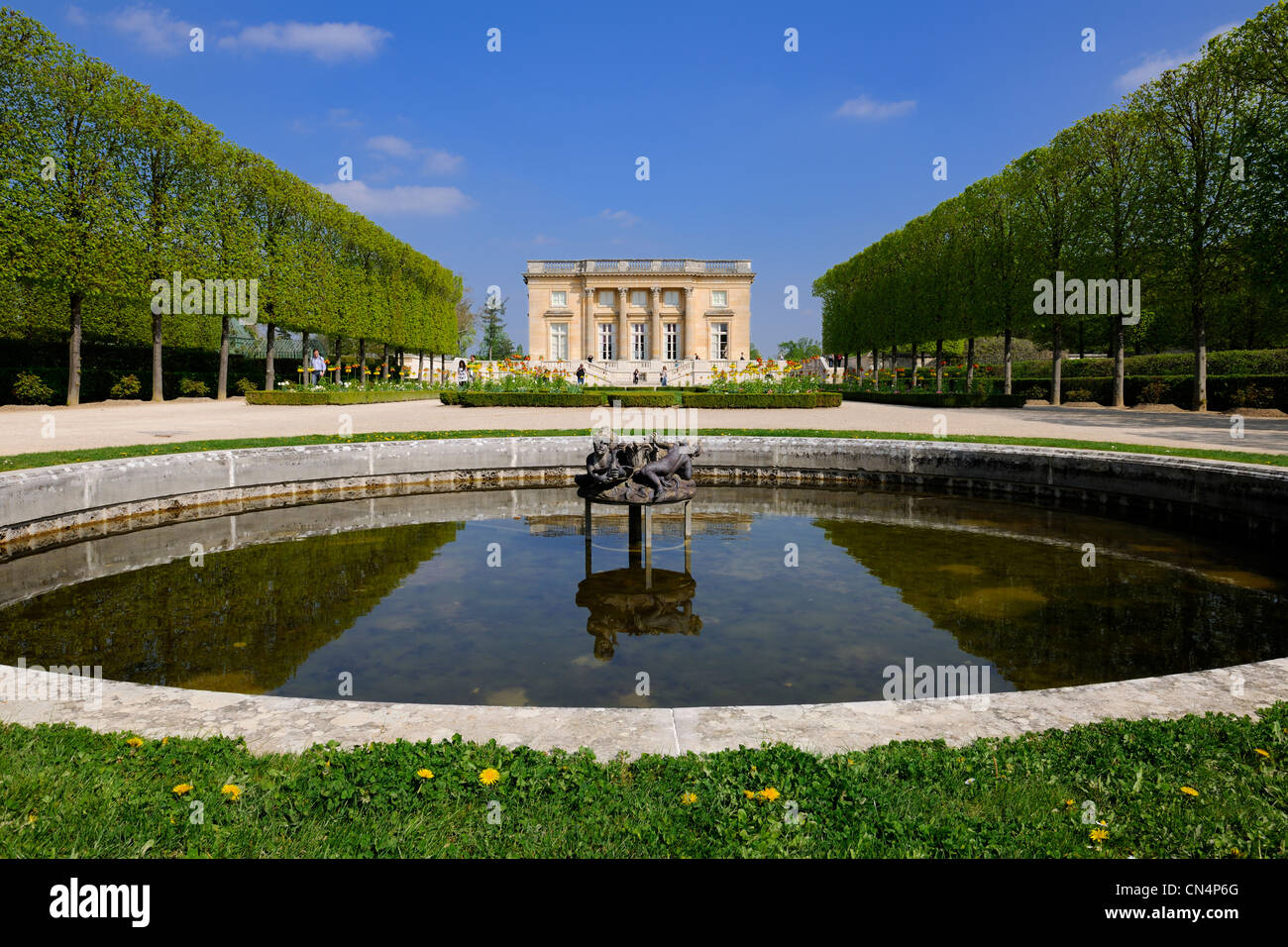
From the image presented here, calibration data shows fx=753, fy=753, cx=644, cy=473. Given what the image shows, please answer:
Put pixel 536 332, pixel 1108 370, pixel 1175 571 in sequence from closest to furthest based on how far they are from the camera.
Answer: pixel 1175 571 < pixel 1108 370 < pixel 536 332

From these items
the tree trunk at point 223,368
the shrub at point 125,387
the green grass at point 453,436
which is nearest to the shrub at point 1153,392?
the green grass at point 453,436

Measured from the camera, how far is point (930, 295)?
3519cm

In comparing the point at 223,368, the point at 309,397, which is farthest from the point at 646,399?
the point at 223,368

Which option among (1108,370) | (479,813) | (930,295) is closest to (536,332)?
(930,295)

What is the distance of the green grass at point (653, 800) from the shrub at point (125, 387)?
3229 cm

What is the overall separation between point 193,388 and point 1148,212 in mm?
37410

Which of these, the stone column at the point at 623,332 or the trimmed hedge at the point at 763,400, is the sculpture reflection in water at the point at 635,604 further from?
the stone column at the point at 623,332

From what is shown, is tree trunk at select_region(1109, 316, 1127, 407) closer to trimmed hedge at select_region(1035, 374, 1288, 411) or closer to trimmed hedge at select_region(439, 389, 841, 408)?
trimmed hedge at select_region(1035, 374, 1288, 411)

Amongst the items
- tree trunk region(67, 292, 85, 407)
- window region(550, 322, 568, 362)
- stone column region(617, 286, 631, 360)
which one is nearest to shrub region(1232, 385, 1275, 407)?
tree trunk region(67, 292, 85, 407)

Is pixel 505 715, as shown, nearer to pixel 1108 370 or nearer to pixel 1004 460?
pixel 1004 460

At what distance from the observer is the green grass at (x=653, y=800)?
248 cm

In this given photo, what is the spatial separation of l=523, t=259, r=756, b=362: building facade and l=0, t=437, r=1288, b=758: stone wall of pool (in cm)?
5309

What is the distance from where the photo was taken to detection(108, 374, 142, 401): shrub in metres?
29.7
